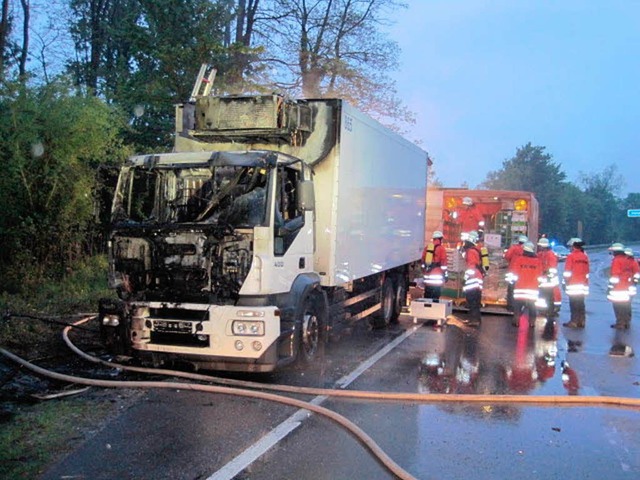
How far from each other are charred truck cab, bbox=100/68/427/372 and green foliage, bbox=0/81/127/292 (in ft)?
16.0

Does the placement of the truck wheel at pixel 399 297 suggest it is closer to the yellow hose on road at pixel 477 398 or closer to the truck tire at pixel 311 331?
the truck tire at pixel 311 331

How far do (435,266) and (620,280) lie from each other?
3446mm

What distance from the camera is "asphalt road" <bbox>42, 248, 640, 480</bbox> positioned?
15.0ft

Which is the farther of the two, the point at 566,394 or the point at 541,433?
the point at 566,394

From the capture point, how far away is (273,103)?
7.45 metres

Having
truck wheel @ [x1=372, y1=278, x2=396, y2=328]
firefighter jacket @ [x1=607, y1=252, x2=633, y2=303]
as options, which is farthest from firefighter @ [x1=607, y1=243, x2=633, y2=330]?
truck wheel @ [x1=372, y1=278, x2=396, y2=328]

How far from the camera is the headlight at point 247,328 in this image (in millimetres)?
6426

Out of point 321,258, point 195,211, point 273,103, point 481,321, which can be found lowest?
point 481,321

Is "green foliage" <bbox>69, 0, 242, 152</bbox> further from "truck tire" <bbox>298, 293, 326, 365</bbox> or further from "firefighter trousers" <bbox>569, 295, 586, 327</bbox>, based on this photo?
"firefighter trousers" <bbox>569, 295, 586, 327</bbox>

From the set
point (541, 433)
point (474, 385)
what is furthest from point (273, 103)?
point (541, 433)

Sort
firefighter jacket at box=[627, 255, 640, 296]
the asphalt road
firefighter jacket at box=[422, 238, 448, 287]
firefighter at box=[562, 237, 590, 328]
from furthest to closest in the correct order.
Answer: firefighter jacket at box=[422, 238, 448, 287], firefighter at box=[562, 237, 590, 328], firefighter jacket at box=[627, 255, 640, 296], the asphalt road

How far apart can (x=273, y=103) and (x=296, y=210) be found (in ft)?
4.62

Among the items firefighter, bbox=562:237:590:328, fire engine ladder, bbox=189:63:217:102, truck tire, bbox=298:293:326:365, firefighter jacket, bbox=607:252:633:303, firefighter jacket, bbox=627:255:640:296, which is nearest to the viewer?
truck tire, bbox=298:293:326:365

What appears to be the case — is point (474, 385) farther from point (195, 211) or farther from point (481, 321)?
point (481, 321)
